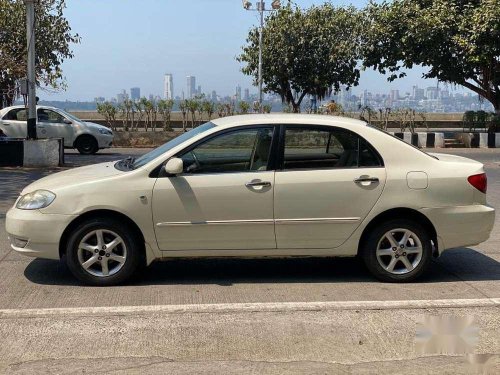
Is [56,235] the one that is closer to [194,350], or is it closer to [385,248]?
[194,350]

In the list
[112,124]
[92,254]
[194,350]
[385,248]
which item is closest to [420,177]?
[385,248]

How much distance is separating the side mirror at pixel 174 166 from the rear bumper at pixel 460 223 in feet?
7.47

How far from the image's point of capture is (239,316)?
5.03 m

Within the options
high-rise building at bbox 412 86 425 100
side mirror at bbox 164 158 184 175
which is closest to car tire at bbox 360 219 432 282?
side mirror at bbox 164 158 184 175

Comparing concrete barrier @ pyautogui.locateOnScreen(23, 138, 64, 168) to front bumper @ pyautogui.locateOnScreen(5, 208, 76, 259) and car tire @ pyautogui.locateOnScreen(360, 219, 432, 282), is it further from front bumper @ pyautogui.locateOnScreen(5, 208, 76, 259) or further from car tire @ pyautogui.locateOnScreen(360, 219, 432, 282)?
car tire @ pyautogui.locateOnScreen(360, 219, 432, 282)

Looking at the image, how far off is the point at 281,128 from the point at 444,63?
69.6 ft

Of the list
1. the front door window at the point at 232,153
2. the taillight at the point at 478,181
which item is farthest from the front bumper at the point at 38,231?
the taillight at the point at 478,181

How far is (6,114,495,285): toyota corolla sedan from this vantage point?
5.67m

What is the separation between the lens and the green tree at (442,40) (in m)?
23.2

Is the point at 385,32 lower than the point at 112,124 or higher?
higher

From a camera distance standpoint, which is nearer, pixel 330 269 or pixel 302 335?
pixel 302 335

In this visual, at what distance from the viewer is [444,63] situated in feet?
82.8

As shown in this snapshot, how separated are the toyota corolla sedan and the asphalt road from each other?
346 millimetres

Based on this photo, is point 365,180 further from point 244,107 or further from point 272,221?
point 244,107
